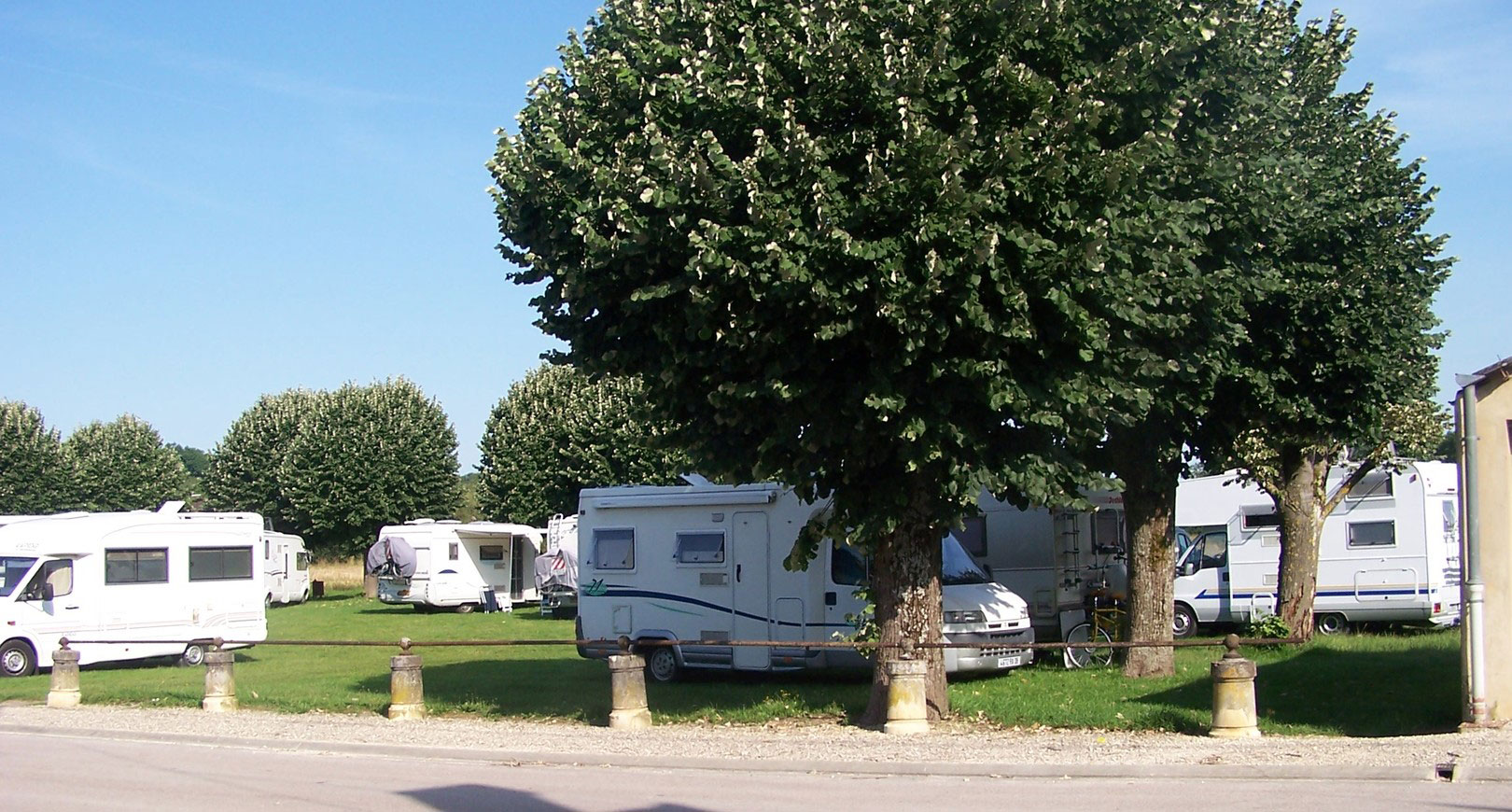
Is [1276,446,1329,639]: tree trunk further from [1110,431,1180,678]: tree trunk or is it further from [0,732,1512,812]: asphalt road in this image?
[0,732,1512,812]: asphalt road

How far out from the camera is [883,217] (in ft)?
40.1

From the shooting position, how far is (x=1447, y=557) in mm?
24531

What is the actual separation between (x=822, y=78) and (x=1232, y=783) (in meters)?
7.17

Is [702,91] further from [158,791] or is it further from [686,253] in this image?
[158,791]

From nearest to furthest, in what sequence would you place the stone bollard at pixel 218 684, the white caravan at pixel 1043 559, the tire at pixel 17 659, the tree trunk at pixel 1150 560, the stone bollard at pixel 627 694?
the stone bollard at pixel 627 694
the tree trunk at pixel 1150 560
the stone bollard at pixel 218 684
the white caravan at pixel 1043 559
the tire at pixel 17 659

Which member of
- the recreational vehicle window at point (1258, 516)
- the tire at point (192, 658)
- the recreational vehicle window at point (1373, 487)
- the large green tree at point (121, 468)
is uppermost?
the large green tree at point (121, 468)

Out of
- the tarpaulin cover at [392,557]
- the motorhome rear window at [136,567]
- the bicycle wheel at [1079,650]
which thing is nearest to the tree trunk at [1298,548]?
the bicycle wheel at [1079,650]

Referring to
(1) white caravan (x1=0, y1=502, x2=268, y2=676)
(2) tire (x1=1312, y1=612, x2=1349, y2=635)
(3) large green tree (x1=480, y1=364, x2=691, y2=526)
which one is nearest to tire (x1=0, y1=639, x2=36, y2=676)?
(1) white caravan (x1=0, y1=502, x2=268, y2=676)

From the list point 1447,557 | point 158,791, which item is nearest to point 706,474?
point 158,791

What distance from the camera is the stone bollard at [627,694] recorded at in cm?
1538

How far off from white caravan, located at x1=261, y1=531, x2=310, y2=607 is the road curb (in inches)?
1270

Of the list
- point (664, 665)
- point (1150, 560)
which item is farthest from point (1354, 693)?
point (664, 665)

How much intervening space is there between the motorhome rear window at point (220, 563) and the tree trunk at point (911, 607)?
16.7 metres

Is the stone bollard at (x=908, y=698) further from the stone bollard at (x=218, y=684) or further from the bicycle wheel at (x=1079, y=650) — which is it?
the stone bollard at (x=218, y=684)
